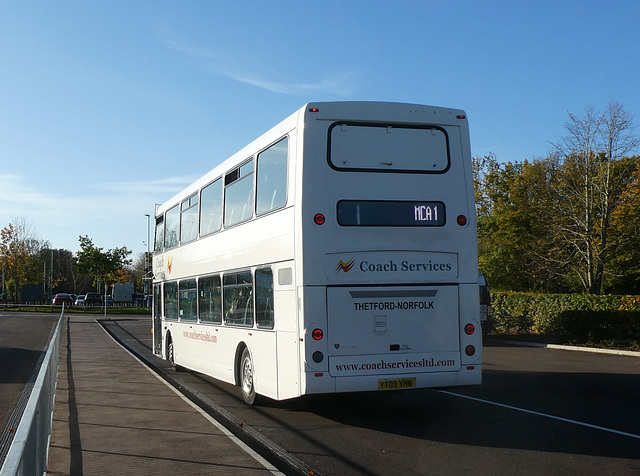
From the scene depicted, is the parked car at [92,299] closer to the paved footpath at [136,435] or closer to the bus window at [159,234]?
the bus window at [159,234]

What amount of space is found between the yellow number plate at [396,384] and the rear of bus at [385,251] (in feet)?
0.04

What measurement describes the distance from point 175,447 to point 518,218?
3702 cm

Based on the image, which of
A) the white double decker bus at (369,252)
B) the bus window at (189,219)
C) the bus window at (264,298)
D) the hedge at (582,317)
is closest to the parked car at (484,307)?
the hedge at (582,317)

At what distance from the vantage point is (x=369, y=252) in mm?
9367

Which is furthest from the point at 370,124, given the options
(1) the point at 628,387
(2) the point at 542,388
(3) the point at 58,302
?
(3) the point at 58,302

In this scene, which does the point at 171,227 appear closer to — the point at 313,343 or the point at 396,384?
the point at 313,343

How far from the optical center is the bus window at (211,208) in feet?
43.1

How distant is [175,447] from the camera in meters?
8.20

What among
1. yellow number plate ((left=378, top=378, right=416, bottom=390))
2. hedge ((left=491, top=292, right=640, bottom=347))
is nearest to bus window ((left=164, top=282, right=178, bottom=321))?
yellow number plate ((left=378, top=378, right=416, bottom=390))

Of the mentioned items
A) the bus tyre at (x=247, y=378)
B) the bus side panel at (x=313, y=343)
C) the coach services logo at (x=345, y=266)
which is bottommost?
the bus tyre at (x=247, y=378)

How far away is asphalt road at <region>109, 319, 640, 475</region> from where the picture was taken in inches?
289

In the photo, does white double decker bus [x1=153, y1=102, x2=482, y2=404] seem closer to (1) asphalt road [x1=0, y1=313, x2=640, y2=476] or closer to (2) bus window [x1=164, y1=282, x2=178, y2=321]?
(1) asphalt road [x1=0, y1=313, x2=640, y2=476]

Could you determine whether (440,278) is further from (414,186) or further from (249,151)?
(249,151)

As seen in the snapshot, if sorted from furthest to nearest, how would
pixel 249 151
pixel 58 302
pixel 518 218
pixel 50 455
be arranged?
pixel 58 302, pixel 518 218, pixel 249 151, pixel 50 455
